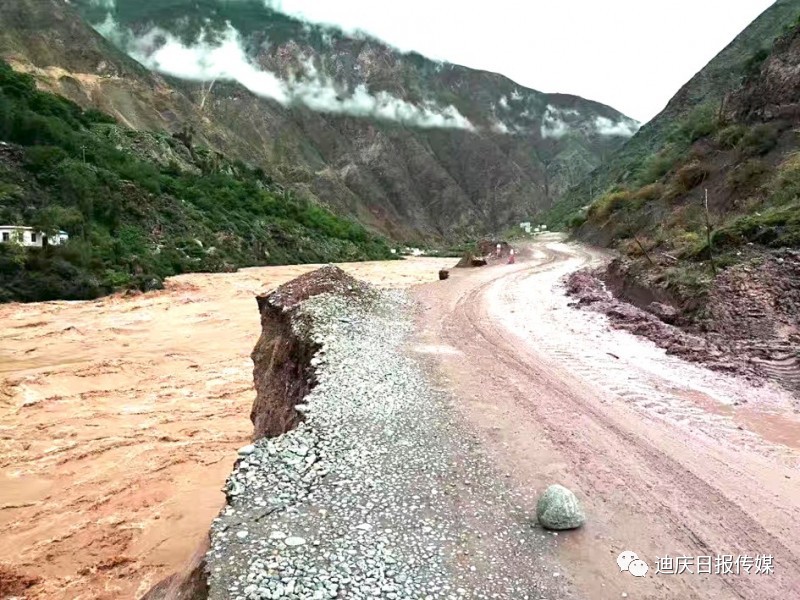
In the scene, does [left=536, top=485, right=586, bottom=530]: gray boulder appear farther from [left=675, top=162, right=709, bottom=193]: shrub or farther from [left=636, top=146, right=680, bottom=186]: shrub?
[left=636, top=146, right=680, bottom=186]: shrub

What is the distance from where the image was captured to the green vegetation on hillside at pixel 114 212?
32938mm

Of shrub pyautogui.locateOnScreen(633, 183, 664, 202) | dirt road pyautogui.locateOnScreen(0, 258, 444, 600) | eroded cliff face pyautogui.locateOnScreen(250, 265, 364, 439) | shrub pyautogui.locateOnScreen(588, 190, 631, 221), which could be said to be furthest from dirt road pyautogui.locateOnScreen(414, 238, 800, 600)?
shrub pyautogui.locateOnScreen(588, 190, 631, 221)

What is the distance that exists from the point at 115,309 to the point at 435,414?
2496cm

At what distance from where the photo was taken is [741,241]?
13.1 m

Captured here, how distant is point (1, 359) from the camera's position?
17.8 meters

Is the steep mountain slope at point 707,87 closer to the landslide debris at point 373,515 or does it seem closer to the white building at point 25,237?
the white building at point 25,237

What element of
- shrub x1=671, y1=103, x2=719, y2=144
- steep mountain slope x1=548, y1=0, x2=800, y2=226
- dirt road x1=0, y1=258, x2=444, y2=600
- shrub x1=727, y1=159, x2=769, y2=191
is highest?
steep mountain slope x1=548, y1=0, x2=800, y2=226

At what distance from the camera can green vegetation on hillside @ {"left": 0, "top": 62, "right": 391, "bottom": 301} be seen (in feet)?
108

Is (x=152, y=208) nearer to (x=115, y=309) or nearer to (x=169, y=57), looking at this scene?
(x=115, y=309)

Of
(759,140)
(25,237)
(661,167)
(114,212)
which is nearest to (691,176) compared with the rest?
(759,140)

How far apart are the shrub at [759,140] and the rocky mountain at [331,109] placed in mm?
87654

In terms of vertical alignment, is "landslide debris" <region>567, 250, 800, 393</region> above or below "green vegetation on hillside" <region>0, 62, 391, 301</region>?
below

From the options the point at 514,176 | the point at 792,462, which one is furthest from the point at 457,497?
the point at 514,176

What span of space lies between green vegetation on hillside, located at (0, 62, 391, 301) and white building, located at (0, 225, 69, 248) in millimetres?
790
